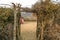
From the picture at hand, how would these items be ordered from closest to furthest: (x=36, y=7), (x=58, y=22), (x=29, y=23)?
(x=36, y=7), (x=58, y=22), (x=29, y=23)

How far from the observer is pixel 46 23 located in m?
9.98

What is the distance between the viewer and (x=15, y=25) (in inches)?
387

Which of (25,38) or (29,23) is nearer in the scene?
(25,38)

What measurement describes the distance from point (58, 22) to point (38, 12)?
1250mm

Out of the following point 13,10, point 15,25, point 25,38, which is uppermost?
point 13,10

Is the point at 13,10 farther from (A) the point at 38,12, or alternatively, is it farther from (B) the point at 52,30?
(B) the point at 52,30

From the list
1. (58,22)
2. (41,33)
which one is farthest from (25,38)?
(58,22)

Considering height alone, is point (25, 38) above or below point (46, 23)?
below

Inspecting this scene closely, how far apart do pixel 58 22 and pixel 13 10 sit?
2266 millimetres

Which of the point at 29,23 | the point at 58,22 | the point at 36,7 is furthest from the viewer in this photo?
the point at 29,23

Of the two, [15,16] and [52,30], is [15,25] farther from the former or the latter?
[52,30]

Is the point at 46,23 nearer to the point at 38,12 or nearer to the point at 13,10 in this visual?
the point at 38,12

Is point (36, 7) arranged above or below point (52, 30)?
above

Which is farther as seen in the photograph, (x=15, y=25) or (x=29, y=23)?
(x=29, y=23)
